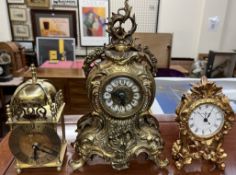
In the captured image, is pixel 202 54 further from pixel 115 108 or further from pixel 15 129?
pixel 15 129

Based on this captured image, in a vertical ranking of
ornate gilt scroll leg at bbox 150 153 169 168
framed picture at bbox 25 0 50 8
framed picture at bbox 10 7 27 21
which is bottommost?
ornate gilt scroll leg at bbox 150 153 169 168

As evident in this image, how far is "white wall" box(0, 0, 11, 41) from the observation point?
8.02 ft

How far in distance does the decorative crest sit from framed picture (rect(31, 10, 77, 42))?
6.65 ft

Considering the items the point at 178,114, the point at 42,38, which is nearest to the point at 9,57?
the point at 42,38

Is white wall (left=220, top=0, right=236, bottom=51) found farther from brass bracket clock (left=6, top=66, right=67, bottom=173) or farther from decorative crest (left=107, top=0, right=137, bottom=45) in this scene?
brass bracket clock (left=6, top=66, right=67, bottom=173)

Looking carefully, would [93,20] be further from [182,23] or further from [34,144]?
[34,144]

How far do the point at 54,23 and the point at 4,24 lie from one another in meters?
0.58

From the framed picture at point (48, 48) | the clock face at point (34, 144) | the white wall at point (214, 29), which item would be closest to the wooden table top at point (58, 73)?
the framed picture at point (48, 48)

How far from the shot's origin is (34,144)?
67 cm

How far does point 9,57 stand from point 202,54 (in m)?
2.20

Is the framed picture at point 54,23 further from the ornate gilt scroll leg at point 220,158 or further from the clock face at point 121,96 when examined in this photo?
the ornate gilt scroll leg at point 220,158

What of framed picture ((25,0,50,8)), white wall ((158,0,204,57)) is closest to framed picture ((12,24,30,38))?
framed picture ((25,0,50,8))

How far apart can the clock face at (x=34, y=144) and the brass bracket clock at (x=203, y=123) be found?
41 cm

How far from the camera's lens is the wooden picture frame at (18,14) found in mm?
2465
